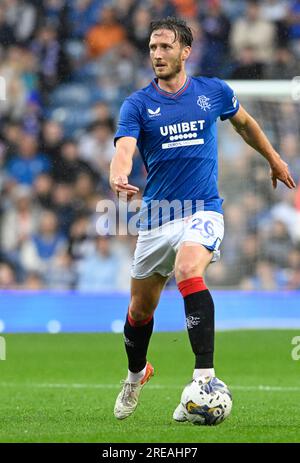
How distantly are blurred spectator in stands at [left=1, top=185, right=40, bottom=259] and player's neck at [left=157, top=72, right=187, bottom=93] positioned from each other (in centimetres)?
829

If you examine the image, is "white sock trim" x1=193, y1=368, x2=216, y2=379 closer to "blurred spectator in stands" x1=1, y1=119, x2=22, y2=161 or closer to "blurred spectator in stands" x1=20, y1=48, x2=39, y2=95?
"blurred spectator in stands" x1=1, y1=119, x2=22, y2=161

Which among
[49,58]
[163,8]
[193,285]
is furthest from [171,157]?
[163,8]

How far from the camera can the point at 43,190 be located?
15461 mm

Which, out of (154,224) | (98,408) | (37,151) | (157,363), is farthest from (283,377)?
(37,151)

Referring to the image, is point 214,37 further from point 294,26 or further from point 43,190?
point 43,190

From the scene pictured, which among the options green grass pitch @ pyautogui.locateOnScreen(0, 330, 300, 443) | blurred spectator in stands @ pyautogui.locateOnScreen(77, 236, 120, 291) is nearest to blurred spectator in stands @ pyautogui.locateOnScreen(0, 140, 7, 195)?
blurred spectator in stands @ pyautogui.locateOnScreen(77, 236, 120, 291)

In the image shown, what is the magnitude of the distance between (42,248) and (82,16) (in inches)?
186

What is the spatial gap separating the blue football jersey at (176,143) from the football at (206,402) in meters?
1.19

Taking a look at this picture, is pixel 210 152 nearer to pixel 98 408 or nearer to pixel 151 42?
pixel 151 42

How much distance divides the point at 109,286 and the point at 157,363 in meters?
3.42

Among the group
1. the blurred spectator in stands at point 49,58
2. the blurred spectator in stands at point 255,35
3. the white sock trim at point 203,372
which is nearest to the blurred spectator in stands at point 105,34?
the blurred spectator in stands at point 49,58

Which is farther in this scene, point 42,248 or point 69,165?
point 69,165

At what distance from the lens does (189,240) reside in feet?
21.5

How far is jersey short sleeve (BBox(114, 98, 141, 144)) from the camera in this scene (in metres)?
6.67
